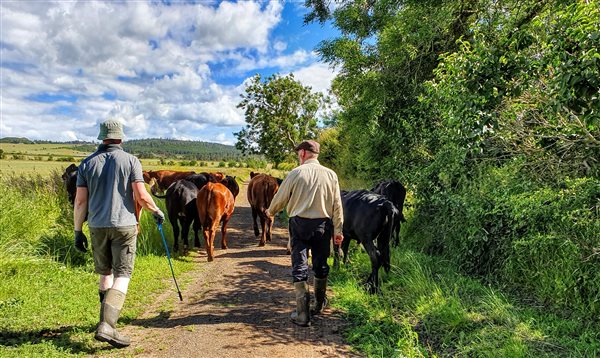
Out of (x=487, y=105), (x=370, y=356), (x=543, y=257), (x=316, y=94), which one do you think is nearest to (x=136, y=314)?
(x=370, y=356)

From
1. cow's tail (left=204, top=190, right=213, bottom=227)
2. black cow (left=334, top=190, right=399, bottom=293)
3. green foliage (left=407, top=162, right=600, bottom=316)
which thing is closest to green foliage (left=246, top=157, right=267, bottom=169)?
cow's tail (left=204, top=190, right=213, bottom=227)

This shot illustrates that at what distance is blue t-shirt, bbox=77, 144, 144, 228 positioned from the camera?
3.96 m

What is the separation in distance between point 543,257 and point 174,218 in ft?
23.6

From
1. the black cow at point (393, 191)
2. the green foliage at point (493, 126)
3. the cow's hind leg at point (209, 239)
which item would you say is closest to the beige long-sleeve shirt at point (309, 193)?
the green foliage at point (493, 126)

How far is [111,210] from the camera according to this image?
3955mm

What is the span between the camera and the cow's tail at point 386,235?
229 inches

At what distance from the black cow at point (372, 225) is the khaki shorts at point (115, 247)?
11.2ft

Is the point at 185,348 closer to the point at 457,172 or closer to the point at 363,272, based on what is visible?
the point at 363,272

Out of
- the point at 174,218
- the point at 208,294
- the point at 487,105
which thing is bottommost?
the point at 208,294

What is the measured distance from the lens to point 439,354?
3.85 metres

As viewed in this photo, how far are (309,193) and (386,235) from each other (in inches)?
79.6

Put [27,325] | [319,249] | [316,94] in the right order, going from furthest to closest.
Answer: [316,94]
[319,249]
[27,325]

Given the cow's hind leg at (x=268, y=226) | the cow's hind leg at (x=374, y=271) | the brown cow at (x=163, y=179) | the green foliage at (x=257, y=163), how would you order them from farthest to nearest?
the green foliage at (x=257, y=163) < the brown cow at (x=163, y=179) < the cow's hind leg at (x=268, y=226) < the cow's hind leg at (x=374, y=271)

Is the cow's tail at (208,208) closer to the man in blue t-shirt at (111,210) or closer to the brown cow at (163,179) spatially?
the man in blue t-shirt at (111,210)
